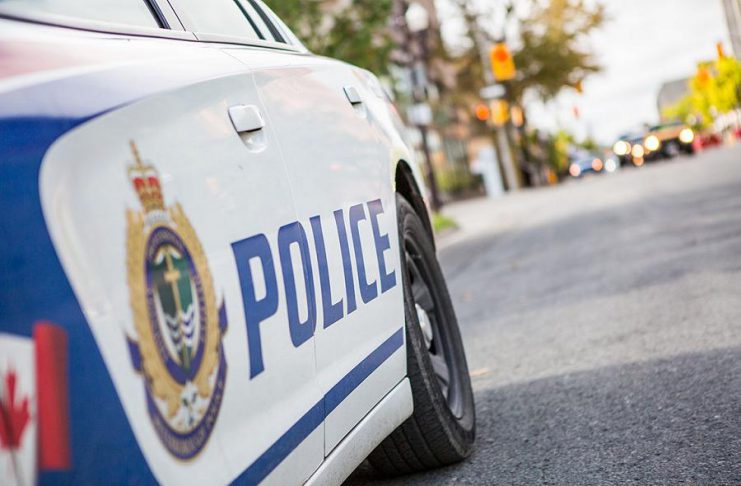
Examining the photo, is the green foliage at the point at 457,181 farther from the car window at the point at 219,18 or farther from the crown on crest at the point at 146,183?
the crown on crest at the point at 146,183

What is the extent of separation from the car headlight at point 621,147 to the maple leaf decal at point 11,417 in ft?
171

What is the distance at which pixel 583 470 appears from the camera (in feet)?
12.1

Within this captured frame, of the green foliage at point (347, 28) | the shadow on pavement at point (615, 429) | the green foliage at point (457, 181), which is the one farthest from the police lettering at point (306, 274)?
the green foliage at point (457, 181)

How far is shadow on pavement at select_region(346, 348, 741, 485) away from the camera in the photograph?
11.9 feet

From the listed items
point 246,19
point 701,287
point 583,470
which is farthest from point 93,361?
point 701,287

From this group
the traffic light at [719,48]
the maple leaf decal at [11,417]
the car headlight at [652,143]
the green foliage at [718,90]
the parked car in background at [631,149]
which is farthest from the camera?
the green foliage at [718,90]

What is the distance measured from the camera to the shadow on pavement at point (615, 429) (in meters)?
3.62

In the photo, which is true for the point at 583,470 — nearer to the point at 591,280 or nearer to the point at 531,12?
the point at 591,280

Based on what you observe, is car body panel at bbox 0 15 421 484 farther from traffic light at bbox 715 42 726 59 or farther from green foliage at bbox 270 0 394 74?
traffic light at bbox 715 42 726 59

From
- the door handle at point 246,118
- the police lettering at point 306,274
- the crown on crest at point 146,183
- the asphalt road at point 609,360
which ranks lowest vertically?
the asphalt road at point 609,360

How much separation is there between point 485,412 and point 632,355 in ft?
3.30

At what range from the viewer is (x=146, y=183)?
6.57ft

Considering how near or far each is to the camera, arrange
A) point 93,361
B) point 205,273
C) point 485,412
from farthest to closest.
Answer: point 485,412 → point 205,273 → point 93,361

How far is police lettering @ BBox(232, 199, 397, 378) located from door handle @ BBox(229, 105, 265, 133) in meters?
0.22
